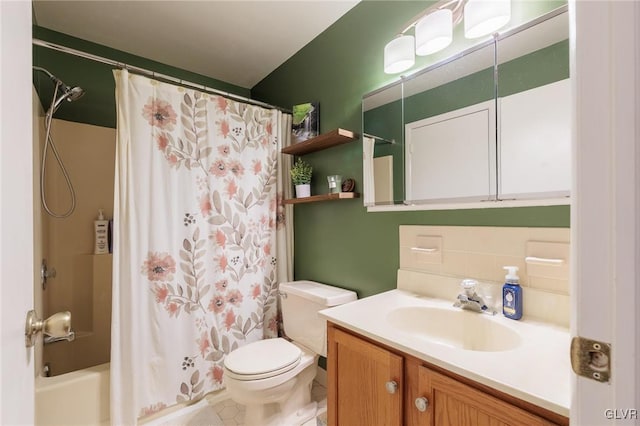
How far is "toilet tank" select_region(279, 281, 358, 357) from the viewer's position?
1.63 metres

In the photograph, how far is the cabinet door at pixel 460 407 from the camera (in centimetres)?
68

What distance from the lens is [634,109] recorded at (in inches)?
13.9

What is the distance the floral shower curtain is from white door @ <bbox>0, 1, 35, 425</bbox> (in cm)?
98

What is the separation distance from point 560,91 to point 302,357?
167 centimetres

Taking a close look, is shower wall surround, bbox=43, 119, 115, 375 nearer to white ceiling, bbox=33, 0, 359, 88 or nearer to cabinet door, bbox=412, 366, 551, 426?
white ceiling, bbox=33, 0, 359, 88

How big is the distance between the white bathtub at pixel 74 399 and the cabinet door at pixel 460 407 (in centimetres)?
163

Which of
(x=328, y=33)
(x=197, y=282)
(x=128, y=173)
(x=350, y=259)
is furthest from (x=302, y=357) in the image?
(x=328, y=33)

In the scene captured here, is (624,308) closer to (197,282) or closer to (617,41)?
(617,41)

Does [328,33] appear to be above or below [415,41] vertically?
above

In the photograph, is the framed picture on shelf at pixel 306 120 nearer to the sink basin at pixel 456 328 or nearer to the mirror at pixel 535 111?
the mirror at pixel 535 111

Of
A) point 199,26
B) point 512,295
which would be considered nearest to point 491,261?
point 512,295

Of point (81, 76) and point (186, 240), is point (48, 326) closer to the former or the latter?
point (186, 240)

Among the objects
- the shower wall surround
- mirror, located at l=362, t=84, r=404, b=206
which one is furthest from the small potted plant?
the shower wall surround

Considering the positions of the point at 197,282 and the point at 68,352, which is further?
the point at 68,352
